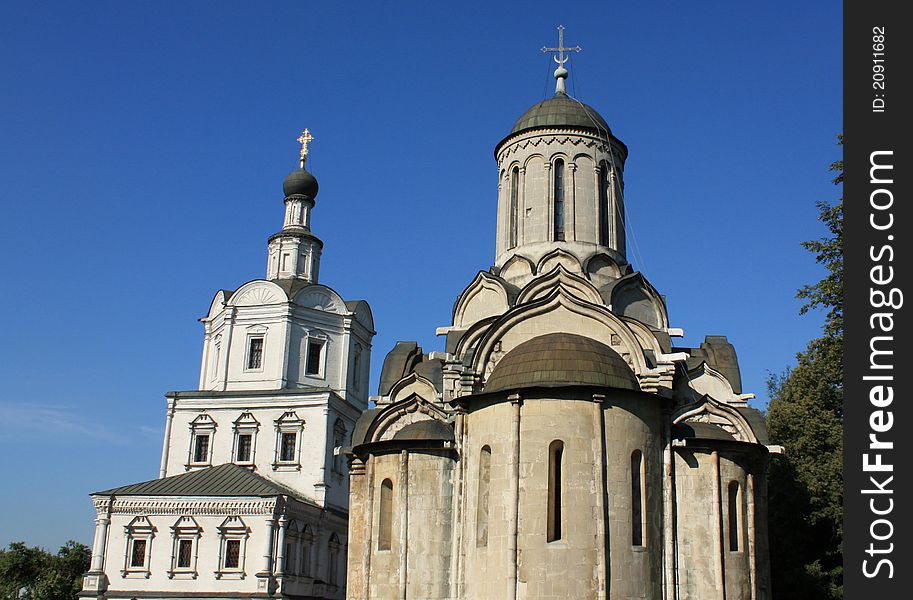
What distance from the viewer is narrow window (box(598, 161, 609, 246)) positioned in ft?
66.9

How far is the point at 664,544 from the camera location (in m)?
15.1

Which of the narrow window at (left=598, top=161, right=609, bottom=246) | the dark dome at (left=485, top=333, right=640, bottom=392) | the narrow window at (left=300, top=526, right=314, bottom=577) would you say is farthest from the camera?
the narrow window at (left=300, top=526, right=314, bottom=577)

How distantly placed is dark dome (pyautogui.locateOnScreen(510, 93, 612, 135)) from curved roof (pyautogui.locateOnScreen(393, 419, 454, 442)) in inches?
→ 306

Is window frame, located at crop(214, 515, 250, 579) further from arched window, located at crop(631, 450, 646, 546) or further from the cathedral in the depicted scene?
arched window, located at crop(631, 450, 646, 546)

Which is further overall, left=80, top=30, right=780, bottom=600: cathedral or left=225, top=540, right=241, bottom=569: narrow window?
left=225, top=540, right=241, bottom=569: narrow window

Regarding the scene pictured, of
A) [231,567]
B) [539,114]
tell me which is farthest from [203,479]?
[539,114]

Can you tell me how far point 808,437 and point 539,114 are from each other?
10.8 meters

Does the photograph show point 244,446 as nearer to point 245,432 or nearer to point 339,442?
point 245,432

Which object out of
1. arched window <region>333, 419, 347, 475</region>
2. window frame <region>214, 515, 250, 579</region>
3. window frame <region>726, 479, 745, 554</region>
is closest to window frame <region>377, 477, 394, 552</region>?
window frame <region>726, 479, 745, 554</region>

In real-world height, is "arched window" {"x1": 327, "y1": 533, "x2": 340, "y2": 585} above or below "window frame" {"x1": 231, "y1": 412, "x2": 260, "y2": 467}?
below

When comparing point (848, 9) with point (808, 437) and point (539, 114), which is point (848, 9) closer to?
point (539, 114)

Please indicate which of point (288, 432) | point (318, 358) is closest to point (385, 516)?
point (288, 432)

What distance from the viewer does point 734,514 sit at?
1634cm

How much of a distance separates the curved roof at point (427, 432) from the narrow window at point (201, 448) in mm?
16393
